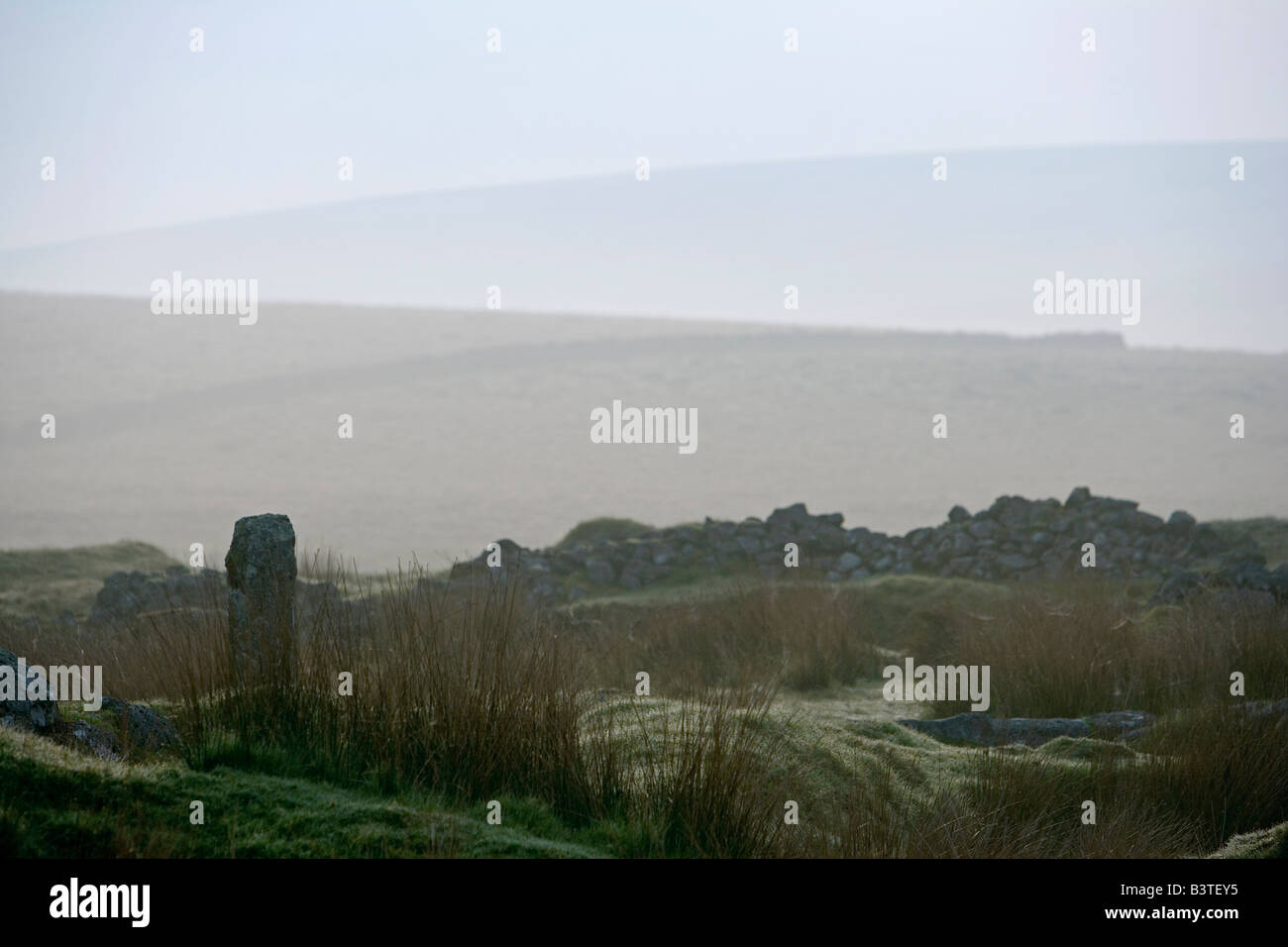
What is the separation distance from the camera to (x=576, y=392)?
48656 millimetres

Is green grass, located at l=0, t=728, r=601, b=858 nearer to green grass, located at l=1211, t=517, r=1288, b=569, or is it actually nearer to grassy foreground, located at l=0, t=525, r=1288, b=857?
grassy foreground, located at l=0, t=525, r=1288, b=857

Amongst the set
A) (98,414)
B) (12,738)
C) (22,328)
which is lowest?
(12,738)

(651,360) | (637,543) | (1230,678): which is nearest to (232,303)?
(651,360)

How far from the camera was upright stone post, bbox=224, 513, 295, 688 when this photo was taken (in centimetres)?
464

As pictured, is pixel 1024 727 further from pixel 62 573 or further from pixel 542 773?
pixel 62 573

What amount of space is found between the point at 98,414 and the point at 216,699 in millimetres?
42069

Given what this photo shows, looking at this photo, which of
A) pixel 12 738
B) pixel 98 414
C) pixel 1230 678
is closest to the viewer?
pixel 12 738

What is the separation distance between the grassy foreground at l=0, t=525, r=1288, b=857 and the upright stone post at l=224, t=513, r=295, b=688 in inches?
2.9

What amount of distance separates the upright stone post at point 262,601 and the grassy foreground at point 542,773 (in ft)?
0.24

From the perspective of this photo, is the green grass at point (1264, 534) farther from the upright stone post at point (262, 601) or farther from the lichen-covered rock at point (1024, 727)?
the upright stone post at point (262, 601)

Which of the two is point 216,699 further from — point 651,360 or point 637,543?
point 651,360

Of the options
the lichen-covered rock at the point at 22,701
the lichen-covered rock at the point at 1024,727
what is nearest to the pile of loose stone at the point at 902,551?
the lichen-covered rock at the point at 1024,727
